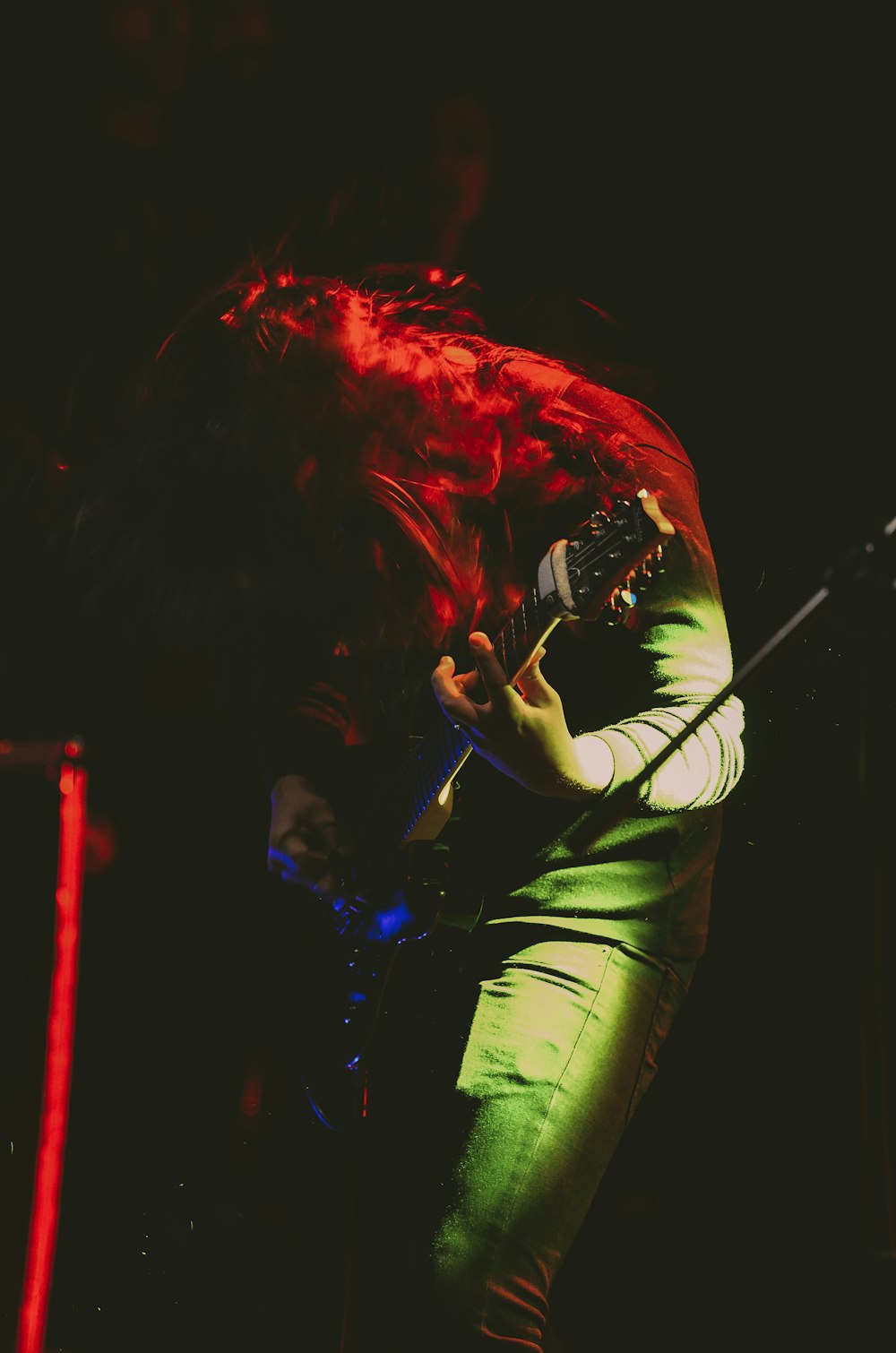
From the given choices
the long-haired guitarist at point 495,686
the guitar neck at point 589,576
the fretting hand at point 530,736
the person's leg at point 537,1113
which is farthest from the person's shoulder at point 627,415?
Answer: the person's leg at point 537,1113

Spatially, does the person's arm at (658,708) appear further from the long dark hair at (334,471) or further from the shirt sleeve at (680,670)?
the long dark hair at (334,471)

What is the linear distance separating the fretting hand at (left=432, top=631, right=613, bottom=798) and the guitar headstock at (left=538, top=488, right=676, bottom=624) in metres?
0.11

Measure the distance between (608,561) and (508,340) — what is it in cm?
92

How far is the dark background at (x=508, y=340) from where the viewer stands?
72.4 inches

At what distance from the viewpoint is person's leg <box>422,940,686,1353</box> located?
143cm

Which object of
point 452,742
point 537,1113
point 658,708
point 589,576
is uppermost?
point 589,576

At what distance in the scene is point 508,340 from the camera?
7.00 feet

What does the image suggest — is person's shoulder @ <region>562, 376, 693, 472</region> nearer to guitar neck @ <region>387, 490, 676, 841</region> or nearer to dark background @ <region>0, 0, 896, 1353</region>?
dark background @ <region>0, 0, 896, 1353</region>

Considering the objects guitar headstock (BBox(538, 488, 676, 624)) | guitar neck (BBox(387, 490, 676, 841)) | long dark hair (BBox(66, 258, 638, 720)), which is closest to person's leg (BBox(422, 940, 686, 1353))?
guitar neck (BBox(387, 490, 676, 841))

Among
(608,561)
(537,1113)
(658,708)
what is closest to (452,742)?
(658,708)

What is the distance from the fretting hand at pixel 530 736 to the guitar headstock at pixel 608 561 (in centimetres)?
11

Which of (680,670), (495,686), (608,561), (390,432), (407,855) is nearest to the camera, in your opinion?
(608,561)

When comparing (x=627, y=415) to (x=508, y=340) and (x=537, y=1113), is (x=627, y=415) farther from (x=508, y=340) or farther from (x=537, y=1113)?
(x=537, y=1113)

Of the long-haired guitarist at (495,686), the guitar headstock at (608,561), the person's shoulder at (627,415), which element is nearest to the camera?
the guitar headstock at (608,561)
